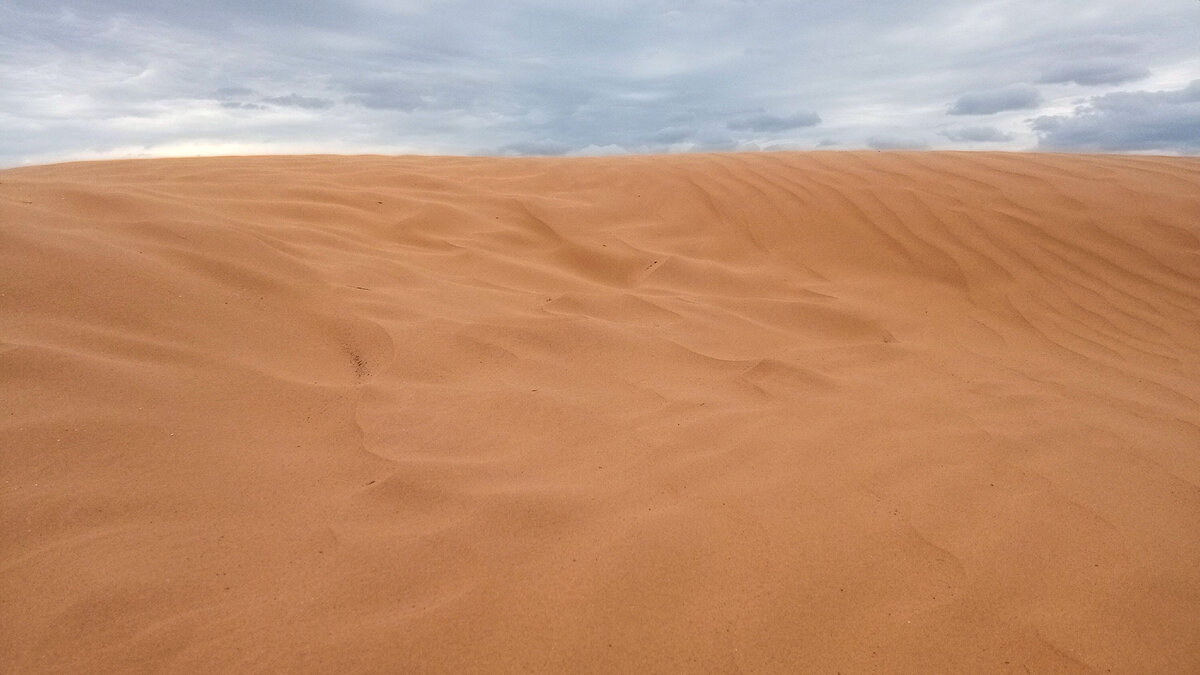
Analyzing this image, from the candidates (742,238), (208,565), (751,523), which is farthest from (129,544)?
(742,238)

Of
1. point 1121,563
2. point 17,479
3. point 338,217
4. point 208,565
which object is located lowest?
point 1121,563

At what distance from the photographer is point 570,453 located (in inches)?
90.7

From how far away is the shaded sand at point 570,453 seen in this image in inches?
62.2

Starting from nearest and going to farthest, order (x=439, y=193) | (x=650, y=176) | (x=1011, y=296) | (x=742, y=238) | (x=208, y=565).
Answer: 1. (x=208, y=565)
2. (x=1011, y=296)
3. (x=742, y=238)
4. (x=439, y=193)
5. (x=650, y=176)

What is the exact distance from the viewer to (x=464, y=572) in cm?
173

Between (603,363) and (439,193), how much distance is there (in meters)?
3.29

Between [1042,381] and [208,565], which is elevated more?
[208,565]

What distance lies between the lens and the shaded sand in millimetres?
1581

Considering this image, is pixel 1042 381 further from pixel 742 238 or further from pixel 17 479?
pixel 17 479

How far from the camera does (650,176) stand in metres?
6.69

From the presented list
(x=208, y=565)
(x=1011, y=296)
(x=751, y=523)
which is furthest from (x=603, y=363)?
(x=1011, y=296)

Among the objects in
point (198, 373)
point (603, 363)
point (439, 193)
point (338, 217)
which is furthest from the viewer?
point (439, 193)

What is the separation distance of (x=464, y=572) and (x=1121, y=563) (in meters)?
1.70

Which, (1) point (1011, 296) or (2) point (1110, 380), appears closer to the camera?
(2) point (1110, 380)
